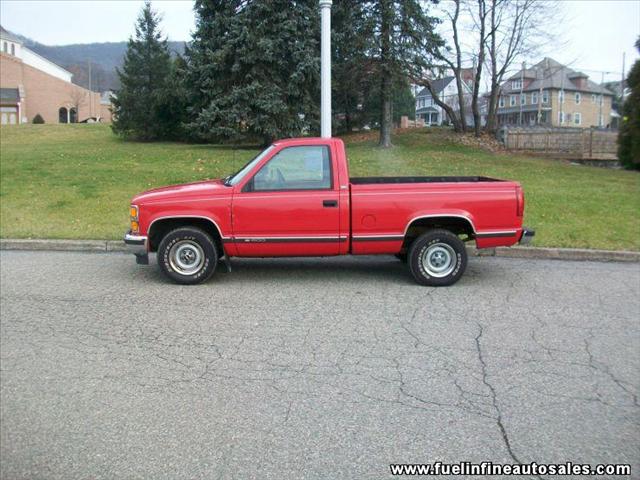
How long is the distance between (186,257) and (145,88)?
24.9 metres

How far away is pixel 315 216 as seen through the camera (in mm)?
7211

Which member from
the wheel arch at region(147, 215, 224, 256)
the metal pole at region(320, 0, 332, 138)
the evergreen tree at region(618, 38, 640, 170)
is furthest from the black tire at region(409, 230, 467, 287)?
the evergreen tree at region(618, 38, 640, 170)

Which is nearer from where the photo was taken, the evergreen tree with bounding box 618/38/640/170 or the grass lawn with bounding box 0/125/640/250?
the grass lawn with bounding box 0/125/640/250

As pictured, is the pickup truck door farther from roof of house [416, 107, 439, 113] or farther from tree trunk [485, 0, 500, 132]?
roof of house [416, 107, 439, 113]

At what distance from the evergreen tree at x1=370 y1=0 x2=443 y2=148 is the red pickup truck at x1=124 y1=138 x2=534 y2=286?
17.1 meters

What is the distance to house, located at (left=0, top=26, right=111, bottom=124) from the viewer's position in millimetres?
68250

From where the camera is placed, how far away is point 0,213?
11867 mm

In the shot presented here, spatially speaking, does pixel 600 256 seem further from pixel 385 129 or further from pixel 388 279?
pixel 385 129

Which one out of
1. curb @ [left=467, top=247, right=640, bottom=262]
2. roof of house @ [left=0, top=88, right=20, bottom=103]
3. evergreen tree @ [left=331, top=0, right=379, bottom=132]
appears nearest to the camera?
curb @ [left=467, top=247, right=640, bottom=262]

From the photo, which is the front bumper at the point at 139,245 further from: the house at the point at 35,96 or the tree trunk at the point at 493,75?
the house at the point at 35,96

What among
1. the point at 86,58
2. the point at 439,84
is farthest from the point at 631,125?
the point at 86,58

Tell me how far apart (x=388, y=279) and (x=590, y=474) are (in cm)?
464

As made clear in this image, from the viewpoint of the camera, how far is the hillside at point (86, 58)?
121375mm

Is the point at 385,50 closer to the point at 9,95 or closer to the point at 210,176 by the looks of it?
the point at 210,176
